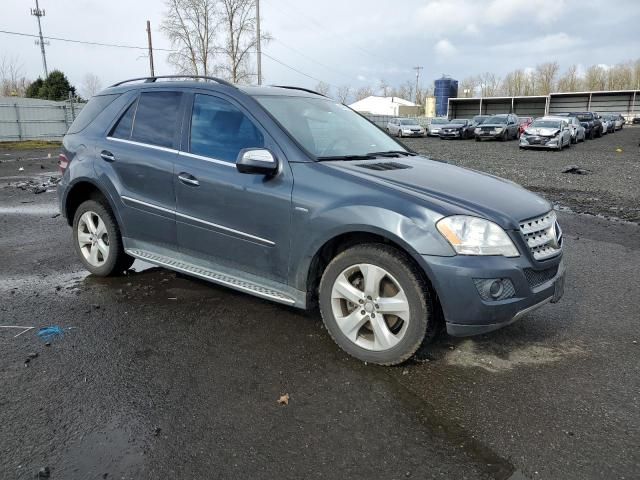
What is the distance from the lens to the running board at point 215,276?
3600 mm

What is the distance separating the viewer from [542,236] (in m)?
3.30

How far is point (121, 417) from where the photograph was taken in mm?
2711

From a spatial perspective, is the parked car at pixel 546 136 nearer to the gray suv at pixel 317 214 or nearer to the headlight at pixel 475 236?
the gray suv at pixel 317 214

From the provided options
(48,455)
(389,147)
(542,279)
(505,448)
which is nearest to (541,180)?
(389,147)

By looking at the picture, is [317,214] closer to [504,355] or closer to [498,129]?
[504,355]

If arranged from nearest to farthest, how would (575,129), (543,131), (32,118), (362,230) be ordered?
1. (362,230)
2. (543,131)
3. (32,118)
4. (575,129)

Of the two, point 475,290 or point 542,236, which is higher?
point 542,236

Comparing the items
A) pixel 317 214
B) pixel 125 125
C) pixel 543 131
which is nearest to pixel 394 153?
pixel 317 214

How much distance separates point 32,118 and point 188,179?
93.7 feet

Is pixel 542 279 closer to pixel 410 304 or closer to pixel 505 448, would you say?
pixel 410 304

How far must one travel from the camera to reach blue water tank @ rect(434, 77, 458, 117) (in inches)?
2778

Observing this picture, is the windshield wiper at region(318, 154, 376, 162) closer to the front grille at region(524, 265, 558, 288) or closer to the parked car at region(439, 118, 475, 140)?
the front grille at region(524, 265, 558, 288)

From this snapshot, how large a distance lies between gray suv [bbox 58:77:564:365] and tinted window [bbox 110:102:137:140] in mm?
14

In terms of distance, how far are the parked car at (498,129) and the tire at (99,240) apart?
98.8 feet
